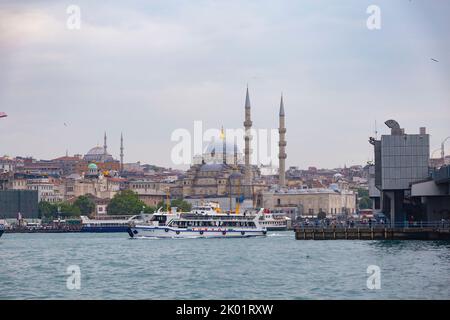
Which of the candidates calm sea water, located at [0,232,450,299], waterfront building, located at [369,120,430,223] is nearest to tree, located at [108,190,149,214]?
waterfront building, located at [369,120,430,223]

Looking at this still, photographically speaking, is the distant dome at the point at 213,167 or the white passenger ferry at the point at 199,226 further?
the distant dome at the point at 213,167

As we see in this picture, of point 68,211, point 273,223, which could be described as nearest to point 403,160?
point 273,223

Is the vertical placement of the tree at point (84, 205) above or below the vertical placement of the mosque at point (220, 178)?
below

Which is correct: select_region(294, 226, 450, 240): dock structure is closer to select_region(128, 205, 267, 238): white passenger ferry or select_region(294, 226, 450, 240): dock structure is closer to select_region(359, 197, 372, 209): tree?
select_region(128, 205, 267, 238): white passenger ferry

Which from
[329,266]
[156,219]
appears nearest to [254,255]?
[329,266]

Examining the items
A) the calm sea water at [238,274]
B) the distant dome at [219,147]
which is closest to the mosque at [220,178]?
the distant dome at [219,147]

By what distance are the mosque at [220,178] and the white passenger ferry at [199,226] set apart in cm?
8138

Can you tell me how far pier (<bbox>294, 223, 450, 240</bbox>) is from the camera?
57375 millimetres

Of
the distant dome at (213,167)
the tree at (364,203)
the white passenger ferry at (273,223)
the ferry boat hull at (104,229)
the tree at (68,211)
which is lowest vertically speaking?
the ferry boat hull at (104,229)

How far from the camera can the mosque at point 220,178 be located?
168 meters

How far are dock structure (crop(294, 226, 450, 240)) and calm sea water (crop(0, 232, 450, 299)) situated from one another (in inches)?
180

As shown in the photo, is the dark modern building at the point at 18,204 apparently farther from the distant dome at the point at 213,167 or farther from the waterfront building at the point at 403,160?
the waterfront building at the point at 403,160

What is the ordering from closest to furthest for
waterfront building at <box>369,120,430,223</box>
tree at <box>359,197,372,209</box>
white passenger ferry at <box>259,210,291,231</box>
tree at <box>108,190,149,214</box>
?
waterfront building at <box>369,120,430,223</box> → white passenger ferry at <box>259,210,291,231</box> → tree at <box>108,190,149,214</box> → tree at <box>359,197,372,209</box>

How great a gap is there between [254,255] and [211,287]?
17.8 meters
